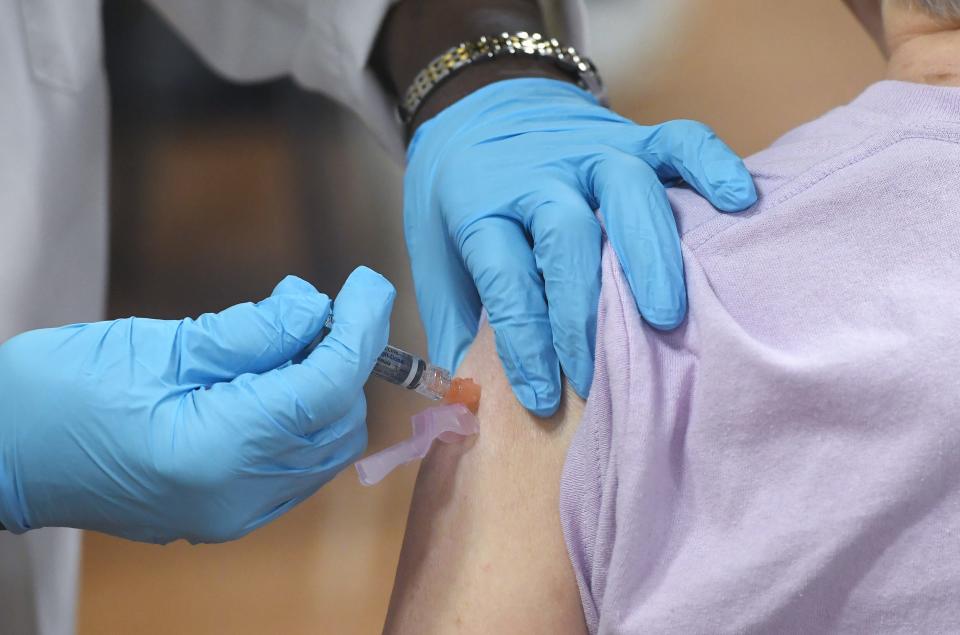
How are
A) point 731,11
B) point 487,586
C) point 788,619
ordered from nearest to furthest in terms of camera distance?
point 788,619, point 487,586, point 731,11

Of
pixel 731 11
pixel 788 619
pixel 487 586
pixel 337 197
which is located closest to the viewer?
pixel 788 619

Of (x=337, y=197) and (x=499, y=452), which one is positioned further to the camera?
(x=337, y=197)

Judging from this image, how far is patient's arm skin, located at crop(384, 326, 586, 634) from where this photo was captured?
30.0 inches

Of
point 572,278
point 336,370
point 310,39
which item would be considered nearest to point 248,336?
point 336,370

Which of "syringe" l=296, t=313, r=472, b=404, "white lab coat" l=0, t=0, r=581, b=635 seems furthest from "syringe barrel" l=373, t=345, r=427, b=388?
"white lab coat" l=0, t=0, r=581, b=635

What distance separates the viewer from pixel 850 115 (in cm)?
84

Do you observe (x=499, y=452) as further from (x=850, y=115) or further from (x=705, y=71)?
(x=705, y=71)

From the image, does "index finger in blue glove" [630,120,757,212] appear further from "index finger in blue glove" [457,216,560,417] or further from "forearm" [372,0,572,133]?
"forearm" [372,0,572,133]

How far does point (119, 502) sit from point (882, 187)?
0.71 m

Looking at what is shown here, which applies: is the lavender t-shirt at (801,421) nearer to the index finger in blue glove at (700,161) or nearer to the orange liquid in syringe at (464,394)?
the index finger in blue glove at (700,161)

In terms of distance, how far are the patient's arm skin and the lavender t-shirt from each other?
0.09ft

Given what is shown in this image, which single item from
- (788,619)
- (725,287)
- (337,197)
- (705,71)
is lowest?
(337,197)

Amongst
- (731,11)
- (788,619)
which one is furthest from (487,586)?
(731,11)

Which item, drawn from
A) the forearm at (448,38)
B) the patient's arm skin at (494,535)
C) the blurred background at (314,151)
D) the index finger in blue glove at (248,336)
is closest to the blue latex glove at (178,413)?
the index finger in blue glove at (248,336)
